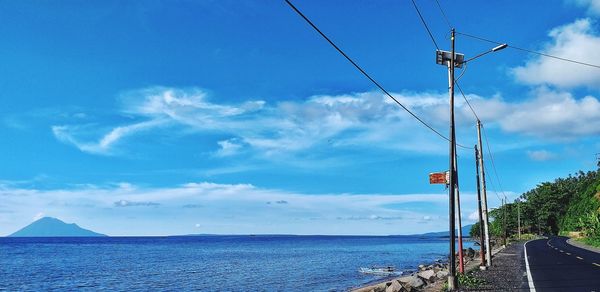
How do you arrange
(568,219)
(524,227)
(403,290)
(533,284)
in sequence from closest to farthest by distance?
(533,284) < (403,290) < (568,219) < (524,227)

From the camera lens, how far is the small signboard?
61.8 ft

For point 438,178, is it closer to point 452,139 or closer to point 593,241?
point 452,139

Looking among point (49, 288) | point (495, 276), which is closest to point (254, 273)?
point (49, 288)

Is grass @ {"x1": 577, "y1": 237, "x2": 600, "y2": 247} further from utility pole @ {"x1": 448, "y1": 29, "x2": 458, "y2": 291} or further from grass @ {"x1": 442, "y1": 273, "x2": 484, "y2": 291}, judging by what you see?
utility pole @ {"x1": 448, "y1": 29, "x2": 458, "y2": 291}

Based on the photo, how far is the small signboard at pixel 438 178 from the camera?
1884cm

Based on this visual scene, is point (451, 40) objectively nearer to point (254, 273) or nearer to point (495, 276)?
point (495, 276)

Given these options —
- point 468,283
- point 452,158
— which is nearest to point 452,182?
point 452,158

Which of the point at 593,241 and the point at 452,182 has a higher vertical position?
the point at 452,182

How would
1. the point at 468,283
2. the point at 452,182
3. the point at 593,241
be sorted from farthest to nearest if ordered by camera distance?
1. the point at 593,241
2. the point at 468,283
3. the point at 452,182

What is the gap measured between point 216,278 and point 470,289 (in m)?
34.0

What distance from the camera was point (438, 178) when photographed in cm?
1902

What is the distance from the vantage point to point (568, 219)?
3871 inches

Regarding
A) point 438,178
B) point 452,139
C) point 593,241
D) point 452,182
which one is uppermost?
point 452,139

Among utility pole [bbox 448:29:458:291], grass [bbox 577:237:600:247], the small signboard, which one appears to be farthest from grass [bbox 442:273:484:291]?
grass [bbox 577:237:600:247]
